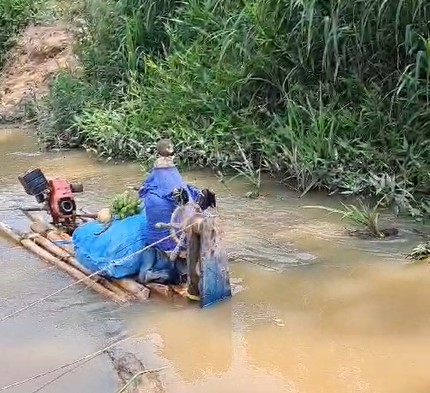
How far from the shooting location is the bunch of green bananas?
223 inches

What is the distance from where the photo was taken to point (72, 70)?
13.0 m

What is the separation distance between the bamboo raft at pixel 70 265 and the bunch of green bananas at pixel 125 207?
0.47 m

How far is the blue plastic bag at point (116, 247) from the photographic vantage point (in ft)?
17.3

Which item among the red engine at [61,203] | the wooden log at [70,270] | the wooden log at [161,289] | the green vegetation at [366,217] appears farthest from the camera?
the red engine at [61,203]

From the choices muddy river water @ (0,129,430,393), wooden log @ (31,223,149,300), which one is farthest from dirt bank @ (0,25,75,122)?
muddy river water @ (0,129,430,393)

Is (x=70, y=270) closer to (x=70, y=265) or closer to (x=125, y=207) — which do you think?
(x=70, y=265)

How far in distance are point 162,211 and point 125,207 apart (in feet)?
1.87

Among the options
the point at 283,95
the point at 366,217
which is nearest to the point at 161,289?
the point at 366,217

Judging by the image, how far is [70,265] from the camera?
230 inches

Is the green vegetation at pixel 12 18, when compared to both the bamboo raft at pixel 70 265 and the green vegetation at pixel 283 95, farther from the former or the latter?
the bamboo raft at pixel 70 265

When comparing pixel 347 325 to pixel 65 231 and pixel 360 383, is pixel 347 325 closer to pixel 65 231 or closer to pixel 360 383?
pixel 360 383

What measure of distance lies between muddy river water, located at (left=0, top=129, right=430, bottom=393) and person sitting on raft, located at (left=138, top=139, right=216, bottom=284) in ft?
0.85

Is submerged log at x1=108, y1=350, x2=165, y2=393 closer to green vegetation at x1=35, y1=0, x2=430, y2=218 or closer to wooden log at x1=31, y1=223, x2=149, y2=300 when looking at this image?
wooden log at x1=31, y1=223, x2=149, y2=300

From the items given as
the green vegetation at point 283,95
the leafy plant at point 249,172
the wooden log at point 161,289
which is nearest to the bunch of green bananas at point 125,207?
the wooden log at point 161,289
